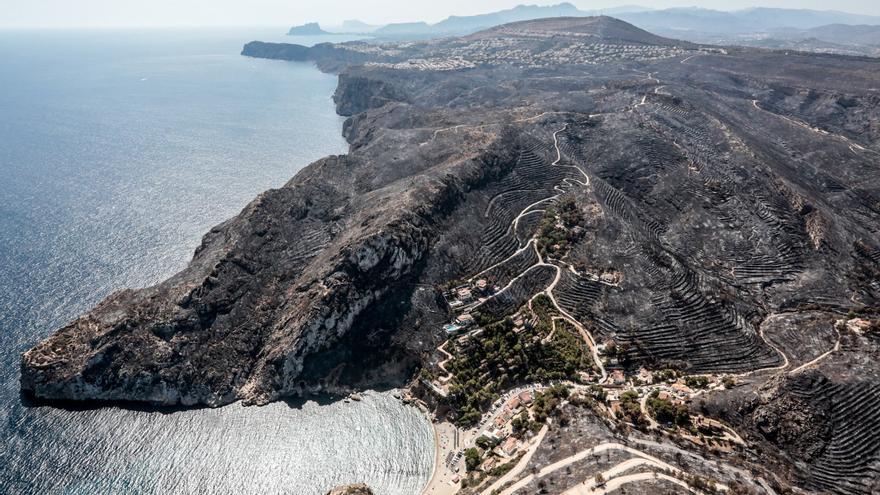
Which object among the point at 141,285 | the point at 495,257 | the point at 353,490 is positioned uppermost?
the point at 495,257

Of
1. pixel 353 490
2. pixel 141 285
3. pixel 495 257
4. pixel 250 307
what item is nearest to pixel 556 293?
pixel 495 257

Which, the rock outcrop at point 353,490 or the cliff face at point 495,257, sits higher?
the cliff face at point 495,257

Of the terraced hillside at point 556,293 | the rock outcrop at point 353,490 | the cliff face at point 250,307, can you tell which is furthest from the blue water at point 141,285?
the rock outcrop at point 353,490

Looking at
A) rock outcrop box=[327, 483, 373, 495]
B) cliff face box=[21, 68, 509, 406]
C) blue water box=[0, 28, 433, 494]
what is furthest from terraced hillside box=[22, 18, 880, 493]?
rock outcrop box=[327, 483, 373, 495]

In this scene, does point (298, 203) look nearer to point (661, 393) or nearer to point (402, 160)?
point (402, 160)

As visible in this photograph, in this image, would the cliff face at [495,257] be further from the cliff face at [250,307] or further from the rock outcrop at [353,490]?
the rock outcrop at [353,490]

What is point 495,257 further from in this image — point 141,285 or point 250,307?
point 141,285

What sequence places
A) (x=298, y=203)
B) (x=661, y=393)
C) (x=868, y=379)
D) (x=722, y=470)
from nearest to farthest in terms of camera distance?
(x=722, y=470)
(x=868, y=379)
(x=661, y=393)
(x=298, y=203)

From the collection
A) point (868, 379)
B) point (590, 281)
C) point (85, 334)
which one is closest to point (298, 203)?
point (85, 334)

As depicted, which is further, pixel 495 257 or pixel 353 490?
pixel 495 257
